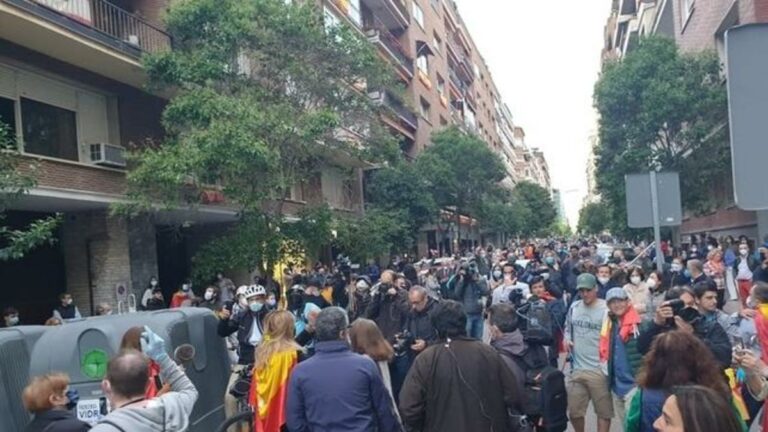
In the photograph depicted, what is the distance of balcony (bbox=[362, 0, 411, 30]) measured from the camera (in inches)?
1464

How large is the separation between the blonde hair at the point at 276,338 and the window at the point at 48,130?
11.2 meters

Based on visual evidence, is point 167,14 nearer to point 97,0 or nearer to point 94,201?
point 97,0

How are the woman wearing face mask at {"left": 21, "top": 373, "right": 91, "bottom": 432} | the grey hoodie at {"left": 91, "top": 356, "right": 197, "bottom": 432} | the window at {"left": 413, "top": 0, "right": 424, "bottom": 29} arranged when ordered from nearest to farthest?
the grey hoodie at {"left": 91, "top": 356, "right": 197, "bottom": 432} < the woman wearing face mask at {"left": 21, "top": 373, "right": 91, "bottom": 432} < the window at {"left": 413, "top": 0, "right": 424, "bottom": 29}

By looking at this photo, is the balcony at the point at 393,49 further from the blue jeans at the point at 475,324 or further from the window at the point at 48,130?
the blue jeans at the point at 475,324

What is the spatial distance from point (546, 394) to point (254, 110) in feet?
34.4

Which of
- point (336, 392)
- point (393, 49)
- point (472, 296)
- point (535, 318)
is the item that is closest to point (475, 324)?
point (472, 296)

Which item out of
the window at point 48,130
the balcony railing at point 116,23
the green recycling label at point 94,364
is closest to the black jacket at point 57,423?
the green recycling label at point 94,364

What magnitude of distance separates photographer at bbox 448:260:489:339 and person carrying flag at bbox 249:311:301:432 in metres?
6.02

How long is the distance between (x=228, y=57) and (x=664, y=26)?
86.3ft

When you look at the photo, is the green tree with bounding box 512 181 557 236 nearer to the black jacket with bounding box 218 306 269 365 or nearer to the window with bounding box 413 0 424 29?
the window with bounding box 413 0 424 29

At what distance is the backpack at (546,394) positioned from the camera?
17.7 feet

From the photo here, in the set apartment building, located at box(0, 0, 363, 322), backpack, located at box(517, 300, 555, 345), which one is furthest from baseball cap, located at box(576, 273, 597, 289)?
apartment building, located at box(0, 0, 363, 322)

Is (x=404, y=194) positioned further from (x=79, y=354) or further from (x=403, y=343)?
(x=79, y=354)

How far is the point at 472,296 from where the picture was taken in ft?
38.5
